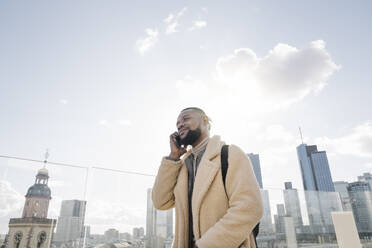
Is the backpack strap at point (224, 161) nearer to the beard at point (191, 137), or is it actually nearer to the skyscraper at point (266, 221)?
the beard at point (191, 137)

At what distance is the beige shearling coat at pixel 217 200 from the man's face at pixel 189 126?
14 cm

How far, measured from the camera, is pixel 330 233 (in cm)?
456

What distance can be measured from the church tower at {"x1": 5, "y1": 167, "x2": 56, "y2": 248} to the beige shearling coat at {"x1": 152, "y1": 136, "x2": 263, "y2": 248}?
5.96 feet

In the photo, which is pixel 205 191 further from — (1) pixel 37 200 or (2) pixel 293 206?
(2) pixel 293 206

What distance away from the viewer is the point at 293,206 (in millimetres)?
4441

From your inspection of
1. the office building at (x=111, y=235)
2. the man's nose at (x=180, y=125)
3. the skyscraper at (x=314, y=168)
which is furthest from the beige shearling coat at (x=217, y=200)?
the skyscraper at (x=314, y=168)

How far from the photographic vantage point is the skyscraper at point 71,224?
2.47 m

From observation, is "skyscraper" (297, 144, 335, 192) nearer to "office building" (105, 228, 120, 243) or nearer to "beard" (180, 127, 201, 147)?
"office building" (105, 228, 120, 243)

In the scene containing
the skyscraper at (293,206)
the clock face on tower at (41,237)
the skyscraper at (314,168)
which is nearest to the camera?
the clock face on tower at (41,237)

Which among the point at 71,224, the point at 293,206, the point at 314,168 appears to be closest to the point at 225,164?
the point at 71,224

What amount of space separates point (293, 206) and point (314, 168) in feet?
375

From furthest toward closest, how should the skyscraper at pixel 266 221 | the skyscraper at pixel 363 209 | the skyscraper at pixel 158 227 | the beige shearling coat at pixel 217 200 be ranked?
the skyscraper at pixel 363 209, the skyscraper at pixel 266 221, the skyscraper at pixel 158 227, the beige shearling coat at pixel 217 200

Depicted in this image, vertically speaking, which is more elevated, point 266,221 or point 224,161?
point 224,161

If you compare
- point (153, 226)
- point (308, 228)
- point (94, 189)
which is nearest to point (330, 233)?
point (308, 228)
